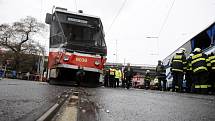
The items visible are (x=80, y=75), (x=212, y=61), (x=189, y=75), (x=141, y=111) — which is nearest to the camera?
(x=141, y=111)

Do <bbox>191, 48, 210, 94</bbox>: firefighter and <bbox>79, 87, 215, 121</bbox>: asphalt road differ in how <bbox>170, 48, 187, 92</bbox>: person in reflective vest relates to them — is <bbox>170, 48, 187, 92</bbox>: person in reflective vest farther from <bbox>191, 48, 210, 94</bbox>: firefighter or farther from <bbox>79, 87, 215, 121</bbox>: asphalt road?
<bbox>79, 87, 215, 121</bbox>: asphalt road

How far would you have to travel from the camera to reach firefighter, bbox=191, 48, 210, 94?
1165cm

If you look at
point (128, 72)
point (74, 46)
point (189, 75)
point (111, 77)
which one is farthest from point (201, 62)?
point (111, 77)

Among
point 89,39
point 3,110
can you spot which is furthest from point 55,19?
point 3,110

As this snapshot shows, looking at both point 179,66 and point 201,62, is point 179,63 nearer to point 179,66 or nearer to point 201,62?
point 179,66

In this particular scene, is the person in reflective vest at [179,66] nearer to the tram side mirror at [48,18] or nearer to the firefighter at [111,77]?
the tram side mirror at [48,18]

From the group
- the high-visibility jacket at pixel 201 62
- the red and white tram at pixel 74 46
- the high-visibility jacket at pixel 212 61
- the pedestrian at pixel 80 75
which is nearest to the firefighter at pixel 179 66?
the high-visibility jacket at pixel 201 62

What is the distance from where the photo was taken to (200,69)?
38.2ft

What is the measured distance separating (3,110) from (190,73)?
10.6 metres

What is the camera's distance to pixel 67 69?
1421cm

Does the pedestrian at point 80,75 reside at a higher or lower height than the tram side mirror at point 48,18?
lower

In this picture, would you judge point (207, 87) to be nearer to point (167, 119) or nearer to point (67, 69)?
point (67, 69)

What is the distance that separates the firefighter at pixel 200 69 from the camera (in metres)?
11.6

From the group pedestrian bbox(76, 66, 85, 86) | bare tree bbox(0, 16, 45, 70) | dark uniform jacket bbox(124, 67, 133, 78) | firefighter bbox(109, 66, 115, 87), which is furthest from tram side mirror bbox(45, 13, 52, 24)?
bare tree bbox(0, 16, 45, 70)
